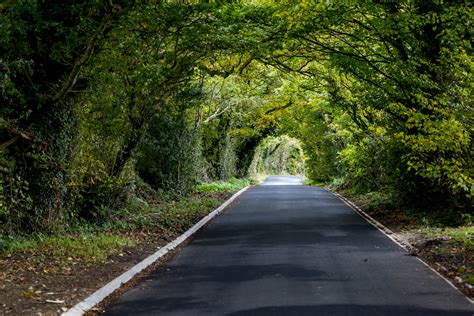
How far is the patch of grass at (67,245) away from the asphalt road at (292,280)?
4.60ft

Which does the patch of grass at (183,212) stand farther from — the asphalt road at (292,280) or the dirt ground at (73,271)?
the dirt ground at (73,271)

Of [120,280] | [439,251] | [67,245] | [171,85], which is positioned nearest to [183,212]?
[171,85]

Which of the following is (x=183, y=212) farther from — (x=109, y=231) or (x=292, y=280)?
(x=292, y=280)

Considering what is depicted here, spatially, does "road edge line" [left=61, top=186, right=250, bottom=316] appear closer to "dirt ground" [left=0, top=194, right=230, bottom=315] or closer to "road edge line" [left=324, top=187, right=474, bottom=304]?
"dirt ground" [left=0, top=194, right=230, bottom=315]

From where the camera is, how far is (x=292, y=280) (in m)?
9.66

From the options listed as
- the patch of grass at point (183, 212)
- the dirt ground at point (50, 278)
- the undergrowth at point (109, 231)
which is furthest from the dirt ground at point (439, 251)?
the patch of grass at point (183, 212)

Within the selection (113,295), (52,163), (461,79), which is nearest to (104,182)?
(52,163)

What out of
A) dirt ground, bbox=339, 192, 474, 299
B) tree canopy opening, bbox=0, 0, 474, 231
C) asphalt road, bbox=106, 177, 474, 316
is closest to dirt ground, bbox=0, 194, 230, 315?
asphalt road, bbox=106, 177, 474, 316

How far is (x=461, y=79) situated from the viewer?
12320mm

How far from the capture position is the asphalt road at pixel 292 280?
774cm

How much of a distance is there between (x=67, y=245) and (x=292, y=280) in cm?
502

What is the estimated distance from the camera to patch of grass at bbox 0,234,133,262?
1128cm

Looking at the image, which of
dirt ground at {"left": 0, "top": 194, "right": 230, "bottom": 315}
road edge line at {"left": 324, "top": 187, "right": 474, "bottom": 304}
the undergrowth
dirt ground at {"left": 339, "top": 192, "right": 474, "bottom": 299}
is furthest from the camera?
the undergrowth

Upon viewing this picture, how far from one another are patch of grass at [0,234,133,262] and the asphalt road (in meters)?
1.40
